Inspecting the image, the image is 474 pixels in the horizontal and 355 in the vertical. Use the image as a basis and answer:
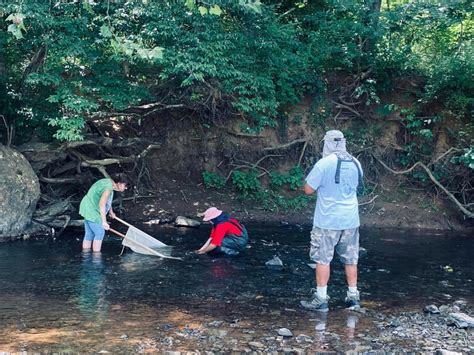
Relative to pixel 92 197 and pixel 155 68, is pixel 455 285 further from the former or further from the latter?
pixel 155 68

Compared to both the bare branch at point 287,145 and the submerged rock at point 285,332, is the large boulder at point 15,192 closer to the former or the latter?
the bare branch at point 287,145

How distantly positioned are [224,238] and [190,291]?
2153mm

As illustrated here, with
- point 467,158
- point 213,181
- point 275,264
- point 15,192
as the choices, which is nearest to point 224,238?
point 275,264

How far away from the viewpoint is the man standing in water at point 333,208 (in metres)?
6.48

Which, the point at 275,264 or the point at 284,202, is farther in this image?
the point at 284,202

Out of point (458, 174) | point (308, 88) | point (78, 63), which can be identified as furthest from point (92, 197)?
point (458, 174)

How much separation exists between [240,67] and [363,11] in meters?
3.92

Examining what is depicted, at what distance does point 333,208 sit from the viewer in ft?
21.4

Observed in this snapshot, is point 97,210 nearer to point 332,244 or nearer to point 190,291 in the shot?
point 190,291

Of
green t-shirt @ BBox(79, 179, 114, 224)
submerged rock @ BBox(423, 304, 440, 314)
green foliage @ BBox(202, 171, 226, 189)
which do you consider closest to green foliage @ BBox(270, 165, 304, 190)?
green foliage @ BBox(202, 171, 226, 189)

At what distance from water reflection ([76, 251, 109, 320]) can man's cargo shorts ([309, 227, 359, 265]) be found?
2.53 m

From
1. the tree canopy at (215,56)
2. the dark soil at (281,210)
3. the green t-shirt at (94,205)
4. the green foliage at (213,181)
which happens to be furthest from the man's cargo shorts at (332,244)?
the green foliage at (213,181)

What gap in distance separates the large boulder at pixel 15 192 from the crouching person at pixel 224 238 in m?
3.40

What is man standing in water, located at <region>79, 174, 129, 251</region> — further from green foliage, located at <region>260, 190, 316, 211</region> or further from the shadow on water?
green foliage, located at <region>260, 190, 316, 211</region>
